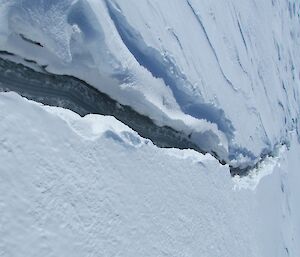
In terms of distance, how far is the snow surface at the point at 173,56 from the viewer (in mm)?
781

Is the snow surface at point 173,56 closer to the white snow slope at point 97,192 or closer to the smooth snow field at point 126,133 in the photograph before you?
the smooth snow field at point 126,133

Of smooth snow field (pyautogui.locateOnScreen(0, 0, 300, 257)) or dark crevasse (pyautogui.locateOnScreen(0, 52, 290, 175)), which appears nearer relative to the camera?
smooth snow field (pyautogui.locateOnScreen(0, 0, 300, 257))

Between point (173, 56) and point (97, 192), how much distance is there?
19.2 inches

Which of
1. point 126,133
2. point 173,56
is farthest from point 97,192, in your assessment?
point 173,56

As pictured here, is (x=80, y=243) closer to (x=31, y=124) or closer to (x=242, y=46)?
(x=31, y=124)

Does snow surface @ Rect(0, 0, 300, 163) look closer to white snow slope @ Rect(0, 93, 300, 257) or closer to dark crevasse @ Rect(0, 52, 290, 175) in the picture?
dark crevasse @ Rect(0, 52, 290, 175)

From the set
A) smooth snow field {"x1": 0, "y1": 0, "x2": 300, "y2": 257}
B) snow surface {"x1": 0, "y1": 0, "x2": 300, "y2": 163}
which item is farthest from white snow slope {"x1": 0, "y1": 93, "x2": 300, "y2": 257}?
snow surface {"x1": 0, "y1": 0, "x2": 300, "y2": 163}

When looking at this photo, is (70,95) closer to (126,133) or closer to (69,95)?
(69,95)

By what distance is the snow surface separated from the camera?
78cm

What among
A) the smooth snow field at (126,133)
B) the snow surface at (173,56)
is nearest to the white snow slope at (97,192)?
the smooth snow field at (126,133)

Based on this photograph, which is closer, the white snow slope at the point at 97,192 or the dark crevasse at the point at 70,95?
the white snow slope at the point at 97,192

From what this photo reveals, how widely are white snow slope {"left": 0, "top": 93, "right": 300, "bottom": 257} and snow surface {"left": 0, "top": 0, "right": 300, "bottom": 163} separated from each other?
0.45 ft

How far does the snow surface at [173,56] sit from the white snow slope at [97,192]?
0.14m

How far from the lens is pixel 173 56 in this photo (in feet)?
3.53
